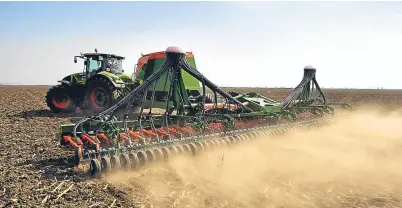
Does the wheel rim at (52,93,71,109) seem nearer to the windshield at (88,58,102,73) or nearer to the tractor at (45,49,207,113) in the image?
the tractor at (45,49,207,113)

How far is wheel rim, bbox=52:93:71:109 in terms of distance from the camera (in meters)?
14.3

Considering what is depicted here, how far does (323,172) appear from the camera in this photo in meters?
5.97

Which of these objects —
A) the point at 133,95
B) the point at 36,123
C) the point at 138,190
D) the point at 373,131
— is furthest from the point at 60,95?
the point at 373,131

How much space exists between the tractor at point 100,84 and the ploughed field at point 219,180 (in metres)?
5.32

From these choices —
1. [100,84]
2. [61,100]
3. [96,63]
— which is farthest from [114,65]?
[61,100]

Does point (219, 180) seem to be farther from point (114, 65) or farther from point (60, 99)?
point (60, 99)

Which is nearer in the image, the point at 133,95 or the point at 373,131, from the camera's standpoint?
the point at 133,95

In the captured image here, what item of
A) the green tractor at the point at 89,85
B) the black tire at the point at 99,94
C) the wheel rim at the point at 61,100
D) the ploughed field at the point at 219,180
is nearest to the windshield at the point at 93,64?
the green tractor at the point at 89,85

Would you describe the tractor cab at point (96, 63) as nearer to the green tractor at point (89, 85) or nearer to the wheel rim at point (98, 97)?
the green tractor at point (89, 85)

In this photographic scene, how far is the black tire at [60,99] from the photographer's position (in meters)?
14.2

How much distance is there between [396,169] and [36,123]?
9988 millimetres

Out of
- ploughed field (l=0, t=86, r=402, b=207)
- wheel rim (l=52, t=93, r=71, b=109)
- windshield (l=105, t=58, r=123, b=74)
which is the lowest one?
ploughed field (l=0, t=86, r=402, b=207)

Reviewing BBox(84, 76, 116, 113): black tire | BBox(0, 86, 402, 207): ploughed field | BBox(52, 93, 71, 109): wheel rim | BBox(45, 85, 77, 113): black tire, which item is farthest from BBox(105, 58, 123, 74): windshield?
BBox(0, 86, 402, 207): ploughed field

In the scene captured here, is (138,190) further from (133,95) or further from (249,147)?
(249,147)
